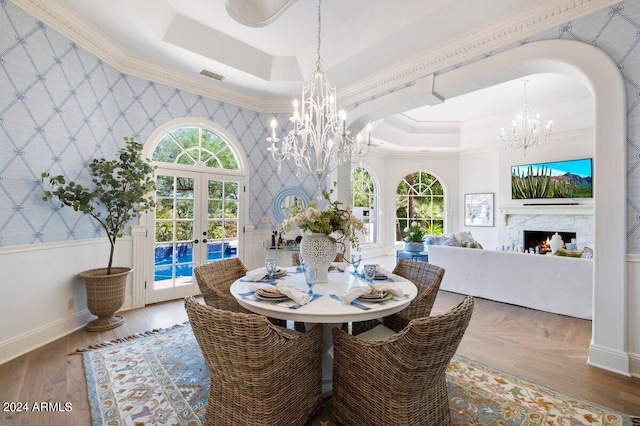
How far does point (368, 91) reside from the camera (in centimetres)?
408

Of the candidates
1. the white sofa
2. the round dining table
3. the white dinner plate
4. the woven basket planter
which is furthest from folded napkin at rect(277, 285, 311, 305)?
the white sofa

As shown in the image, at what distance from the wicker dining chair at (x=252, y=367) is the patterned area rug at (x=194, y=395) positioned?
1.14 ft

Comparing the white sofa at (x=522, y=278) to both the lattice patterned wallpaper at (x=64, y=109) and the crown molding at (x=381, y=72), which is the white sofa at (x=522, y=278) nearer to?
the lattice patterned wallpaper at (x=64, y=109)

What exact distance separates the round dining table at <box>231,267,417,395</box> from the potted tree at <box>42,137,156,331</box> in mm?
1848

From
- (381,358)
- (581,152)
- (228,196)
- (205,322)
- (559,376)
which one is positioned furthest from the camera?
(581,152)

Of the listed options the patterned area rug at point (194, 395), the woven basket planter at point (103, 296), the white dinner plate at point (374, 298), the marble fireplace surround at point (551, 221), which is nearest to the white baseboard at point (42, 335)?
the woven basket planter at point (103, 296)

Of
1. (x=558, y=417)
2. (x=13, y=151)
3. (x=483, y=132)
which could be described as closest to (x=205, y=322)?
(x=558, y=417)

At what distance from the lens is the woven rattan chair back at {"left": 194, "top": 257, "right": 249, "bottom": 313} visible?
216 cm

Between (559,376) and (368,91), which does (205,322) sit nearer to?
(559,376)

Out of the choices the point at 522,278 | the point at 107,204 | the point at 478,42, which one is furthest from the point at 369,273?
the point at 522,278

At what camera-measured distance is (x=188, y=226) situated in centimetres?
425

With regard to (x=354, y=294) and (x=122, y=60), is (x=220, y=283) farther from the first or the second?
(x=122, y=60)

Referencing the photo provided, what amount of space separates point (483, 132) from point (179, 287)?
727cm

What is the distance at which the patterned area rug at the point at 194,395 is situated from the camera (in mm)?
1819
